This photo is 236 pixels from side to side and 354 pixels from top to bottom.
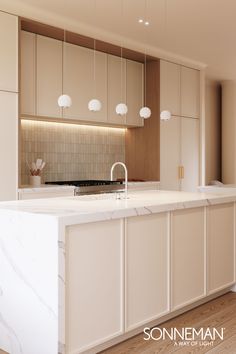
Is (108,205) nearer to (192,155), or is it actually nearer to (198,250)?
(198,250)

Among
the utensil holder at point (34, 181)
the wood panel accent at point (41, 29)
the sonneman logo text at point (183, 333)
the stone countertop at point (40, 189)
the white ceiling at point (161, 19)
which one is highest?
the white ceiling at point (161, 19)

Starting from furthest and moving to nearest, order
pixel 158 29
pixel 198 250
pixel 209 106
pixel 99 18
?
pixel 209 106, pixel 158 29, pixel 99 18, pixel 198 250

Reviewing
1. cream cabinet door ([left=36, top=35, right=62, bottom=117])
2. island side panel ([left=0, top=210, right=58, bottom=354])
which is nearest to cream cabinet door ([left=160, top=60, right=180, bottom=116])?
cream cabinet door ([left=36, top=35, right=62, bottom=117])

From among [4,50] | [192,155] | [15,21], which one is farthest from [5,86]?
[192,155]

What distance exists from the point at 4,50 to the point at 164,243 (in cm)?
256

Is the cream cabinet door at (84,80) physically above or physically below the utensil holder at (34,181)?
above

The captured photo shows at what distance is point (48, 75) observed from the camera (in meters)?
5.07

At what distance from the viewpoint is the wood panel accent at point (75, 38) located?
15.4 feet

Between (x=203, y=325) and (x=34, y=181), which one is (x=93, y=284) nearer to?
(x=203, y=325)

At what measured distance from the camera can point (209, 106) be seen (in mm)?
8867

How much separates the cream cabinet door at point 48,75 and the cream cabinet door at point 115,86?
0.88 meters

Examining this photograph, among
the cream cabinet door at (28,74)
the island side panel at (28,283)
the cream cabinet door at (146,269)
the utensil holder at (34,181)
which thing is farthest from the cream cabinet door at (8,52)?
the cream cabinet door at (146,269)

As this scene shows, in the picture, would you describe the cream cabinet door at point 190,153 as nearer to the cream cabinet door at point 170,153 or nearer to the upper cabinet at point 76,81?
the cream cabinet door at point 170,153

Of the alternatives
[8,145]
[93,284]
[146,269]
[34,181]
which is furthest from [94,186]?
[93,284]
